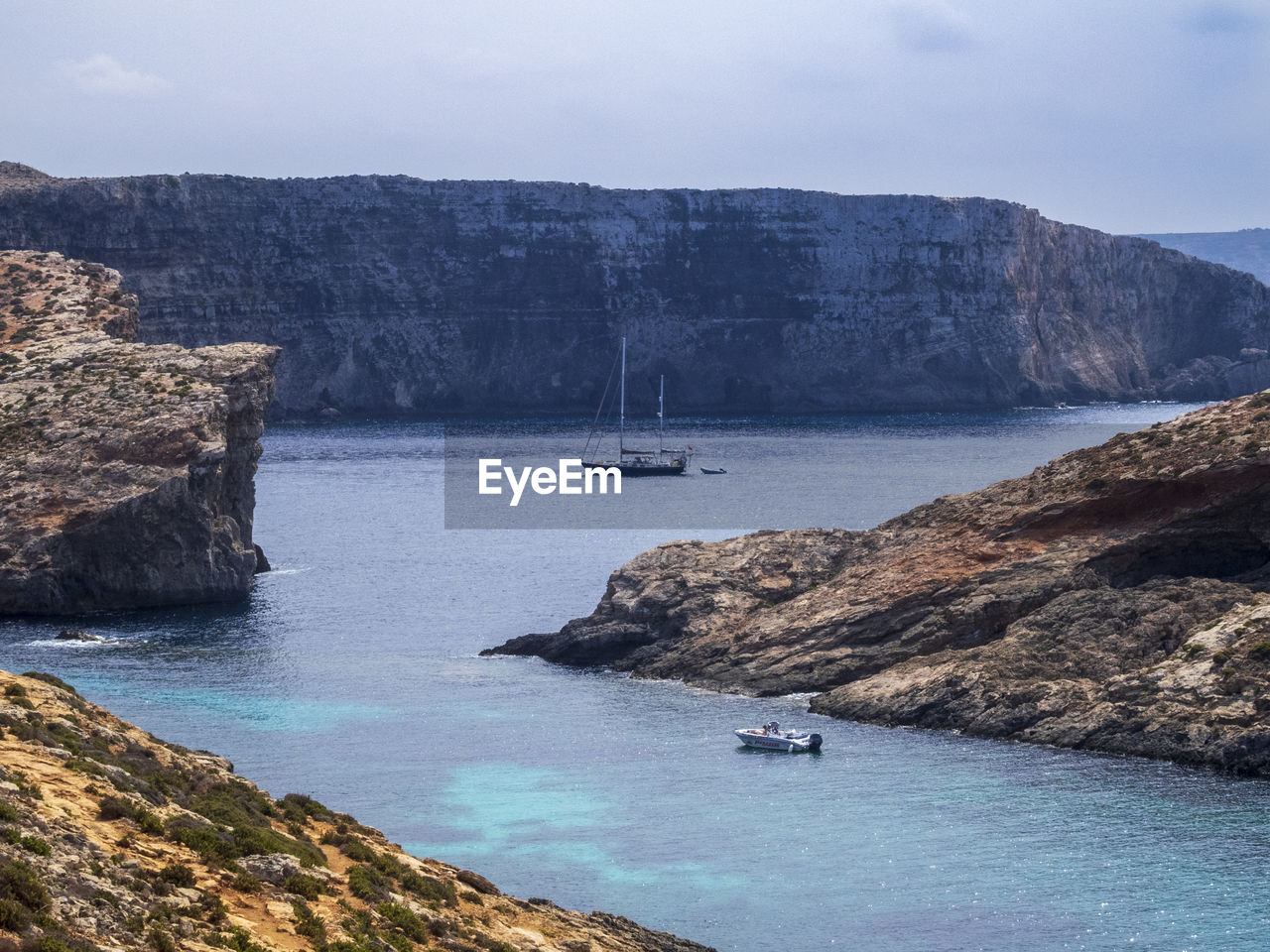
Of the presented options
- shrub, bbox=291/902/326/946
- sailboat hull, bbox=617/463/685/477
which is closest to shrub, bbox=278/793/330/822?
shrub, bbox=291/902/326/946

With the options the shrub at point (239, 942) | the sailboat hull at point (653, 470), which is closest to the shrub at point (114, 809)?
the shrub at point (239, 942)

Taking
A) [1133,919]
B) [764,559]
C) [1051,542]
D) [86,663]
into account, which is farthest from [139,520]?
[1133,919]

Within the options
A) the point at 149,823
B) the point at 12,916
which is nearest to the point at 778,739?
the point at 149,823

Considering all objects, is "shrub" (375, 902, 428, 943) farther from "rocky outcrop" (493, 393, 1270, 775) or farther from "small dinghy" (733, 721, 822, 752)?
"rocky outcrop" (493, 393, 1270, 775)

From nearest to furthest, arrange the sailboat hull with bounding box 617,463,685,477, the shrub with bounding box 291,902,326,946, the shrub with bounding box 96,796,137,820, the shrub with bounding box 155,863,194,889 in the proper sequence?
the shrub with bounding box 291,902,326,946, the shrub with bounding box 155,863,194,889, the shrub with bounding box 96,796,137,820, the sailboat hull with bounding box 617,463,685,477

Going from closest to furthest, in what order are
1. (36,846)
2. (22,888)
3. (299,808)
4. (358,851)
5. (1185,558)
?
(22,888) < (36,846) < (358,851) < (299,808) < (1185,558)

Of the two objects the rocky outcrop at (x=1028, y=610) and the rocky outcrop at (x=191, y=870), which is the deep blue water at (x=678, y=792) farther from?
the rocky outcrop at (x=191, y=870)

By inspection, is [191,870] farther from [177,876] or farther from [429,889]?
[429,889]

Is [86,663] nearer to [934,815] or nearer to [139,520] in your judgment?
[139,520]
